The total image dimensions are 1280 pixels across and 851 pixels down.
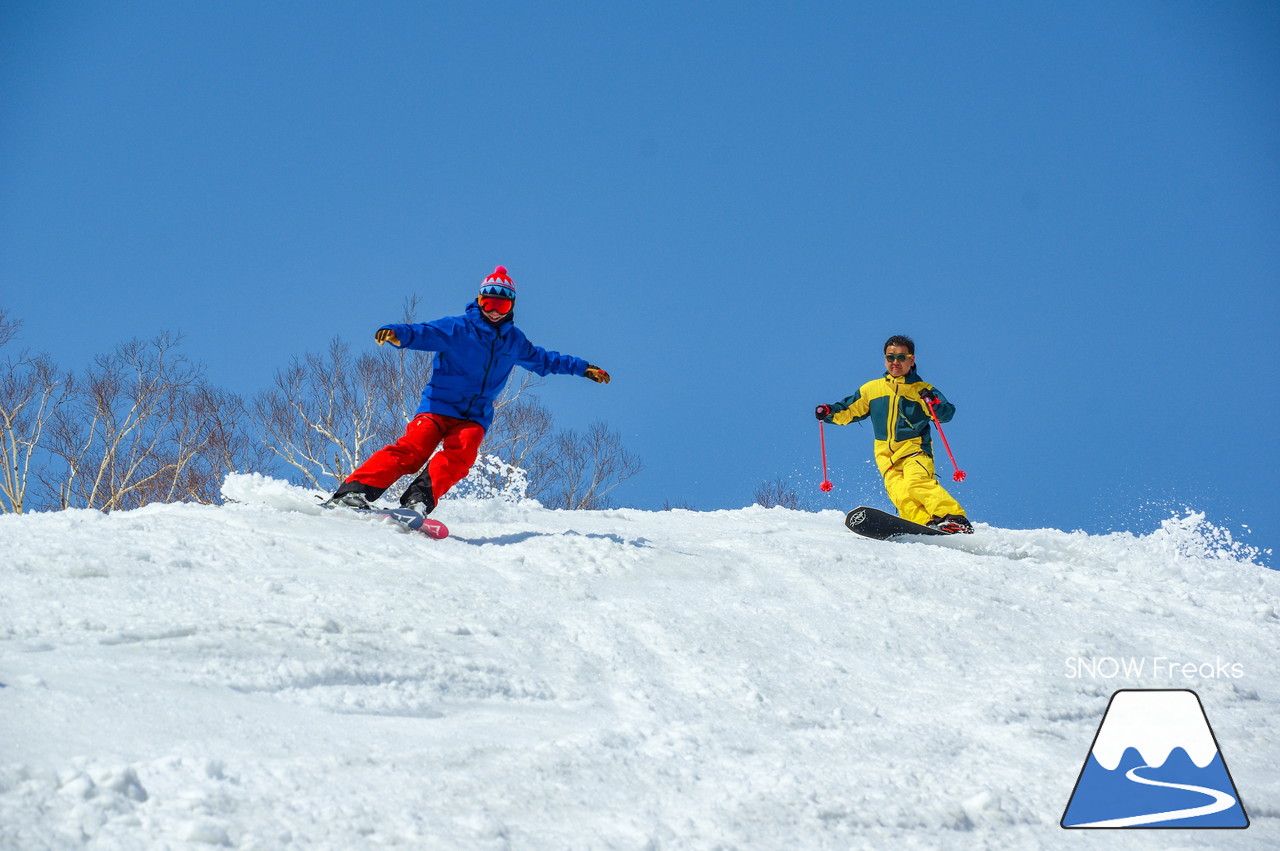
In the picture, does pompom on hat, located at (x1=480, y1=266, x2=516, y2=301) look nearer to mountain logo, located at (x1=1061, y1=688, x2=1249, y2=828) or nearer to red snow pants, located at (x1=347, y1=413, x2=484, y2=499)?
red snow pants, located at (x1=347, y1=413, x2=484, y2=499)

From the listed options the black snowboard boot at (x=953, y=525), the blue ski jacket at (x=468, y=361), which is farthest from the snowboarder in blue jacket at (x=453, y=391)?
the black snowboard boot at (x=953, y=525)

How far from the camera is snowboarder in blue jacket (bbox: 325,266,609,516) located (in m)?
5.23

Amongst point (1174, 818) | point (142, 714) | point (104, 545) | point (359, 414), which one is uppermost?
point (359, 414)

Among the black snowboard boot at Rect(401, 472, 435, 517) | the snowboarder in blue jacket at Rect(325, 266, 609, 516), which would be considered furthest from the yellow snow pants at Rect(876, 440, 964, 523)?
the black snowboard boot at Rect(401, 472, 435, 517)

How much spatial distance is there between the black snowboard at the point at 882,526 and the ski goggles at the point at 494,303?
10.8ft

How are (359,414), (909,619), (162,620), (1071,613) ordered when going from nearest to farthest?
(162,620)
(909,619)
(1071,613)
(359,414)

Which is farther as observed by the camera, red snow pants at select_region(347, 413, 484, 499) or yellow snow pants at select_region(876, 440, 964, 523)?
yellow snow pants at select_region(876, 440, 964, 523)

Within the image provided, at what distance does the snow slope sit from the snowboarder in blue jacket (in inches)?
21.0

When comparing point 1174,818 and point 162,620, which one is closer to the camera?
point 1174,818

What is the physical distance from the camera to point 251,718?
191 centimetres

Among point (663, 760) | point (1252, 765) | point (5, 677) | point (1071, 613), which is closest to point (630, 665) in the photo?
point (663, 760)

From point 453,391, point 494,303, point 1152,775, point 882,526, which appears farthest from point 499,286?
point 1152,775

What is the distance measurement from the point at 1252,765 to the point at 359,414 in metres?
16.8

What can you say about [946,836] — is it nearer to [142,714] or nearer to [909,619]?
[142,714]
